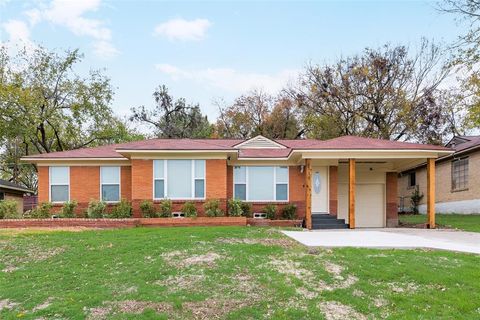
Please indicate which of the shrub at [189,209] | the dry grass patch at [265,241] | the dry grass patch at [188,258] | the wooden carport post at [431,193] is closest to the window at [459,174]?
the wooden carport post at [431,193]

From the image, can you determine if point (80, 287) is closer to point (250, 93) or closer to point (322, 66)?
point (322, 66)

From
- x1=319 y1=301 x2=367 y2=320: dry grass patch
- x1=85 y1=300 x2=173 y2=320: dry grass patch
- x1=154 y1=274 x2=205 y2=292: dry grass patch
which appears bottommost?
x1=319 y1=301 x2=367 y2=320: dry grass patch

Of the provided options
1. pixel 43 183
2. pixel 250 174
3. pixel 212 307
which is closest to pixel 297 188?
pixel 250 174

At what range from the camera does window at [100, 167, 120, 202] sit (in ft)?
60.8

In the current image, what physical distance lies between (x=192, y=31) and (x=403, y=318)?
15.9 m

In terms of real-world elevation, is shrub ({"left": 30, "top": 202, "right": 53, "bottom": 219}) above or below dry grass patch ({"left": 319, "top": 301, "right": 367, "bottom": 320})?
above

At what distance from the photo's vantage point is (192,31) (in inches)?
752

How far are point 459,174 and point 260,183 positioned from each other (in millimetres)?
13489

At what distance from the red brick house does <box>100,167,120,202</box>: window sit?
1.7 inches

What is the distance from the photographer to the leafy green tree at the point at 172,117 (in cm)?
3972

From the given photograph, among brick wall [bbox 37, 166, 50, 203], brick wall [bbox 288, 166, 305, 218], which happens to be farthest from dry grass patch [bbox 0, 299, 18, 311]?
brick wall [bbox 288, 166, 305, 218]

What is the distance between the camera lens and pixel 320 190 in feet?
60.3

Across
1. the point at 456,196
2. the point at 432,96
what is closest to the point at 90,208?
the point at 456,196

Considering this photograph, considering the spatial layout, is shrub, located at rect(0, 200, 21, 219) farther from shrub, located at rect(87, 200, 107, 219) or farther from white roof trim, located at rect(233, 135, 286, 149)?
white roof trim, located at rect(233, 135, 286, 149)
